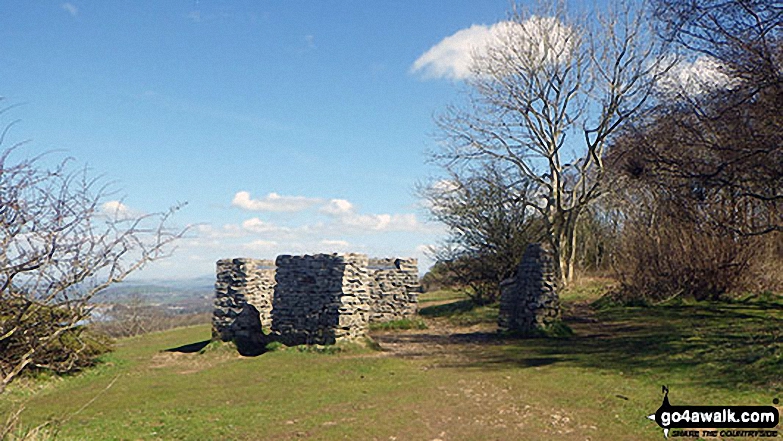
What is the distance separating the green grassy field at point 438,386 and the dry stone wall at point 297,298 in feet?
2.65

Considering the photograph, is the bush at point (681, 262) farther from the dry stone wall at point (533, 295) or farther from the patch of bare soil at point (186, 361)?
the patch of bare soil at point (186, 361)

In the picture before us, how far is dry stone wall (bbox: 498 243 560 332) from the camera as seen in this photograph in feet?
52.0

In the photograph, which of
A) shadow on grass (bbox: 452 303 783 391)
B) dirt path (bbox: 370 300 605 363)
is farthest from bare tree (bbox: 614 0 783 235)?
dirt path (bbox: 370 300 605 363)

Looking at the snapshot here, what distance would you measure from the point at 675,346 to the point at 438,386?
5.47 m

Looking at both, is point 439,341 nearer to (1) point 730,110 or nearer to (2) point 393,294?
(2) point 393,294

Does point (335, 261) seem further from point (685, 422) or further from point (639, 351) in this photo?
point (685, 422)

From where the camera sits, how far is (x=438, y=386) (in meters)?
10.6

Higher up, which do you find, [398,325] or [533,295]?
[533,295]

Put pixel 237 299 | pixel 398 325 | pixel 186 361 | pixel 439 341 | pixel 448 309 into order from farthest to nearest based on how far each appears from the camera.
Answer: pixel 448 309
pixel 398 325
pixel 439 341
pixel 237 299
pixel 186 361

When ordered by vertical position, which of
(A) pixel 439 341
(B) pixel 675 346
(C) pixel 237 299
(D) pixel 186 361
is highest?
(C) pixel 237 299

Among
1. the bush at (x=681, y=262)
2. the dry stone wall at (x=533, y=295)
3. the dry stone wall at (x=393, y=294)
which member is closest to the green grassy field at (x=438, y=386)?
the dry stone wall at (x=533, y=295)

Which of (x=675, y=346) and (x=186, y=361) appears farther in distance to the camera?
(x=186, y=361)

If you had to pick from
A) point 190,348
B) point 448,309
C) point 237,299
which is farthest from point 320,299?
point 448,309

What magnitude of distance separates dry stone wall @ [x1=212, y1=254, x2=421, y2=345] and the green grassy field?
808mm
